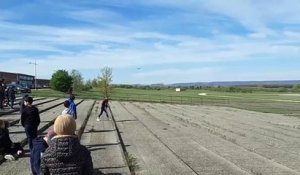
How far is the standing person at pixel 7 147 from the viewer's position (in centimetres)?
1306

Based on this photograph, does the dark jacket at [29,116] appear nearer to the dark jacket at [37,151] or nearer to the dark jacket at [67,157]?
the dark jacket at [37,151]

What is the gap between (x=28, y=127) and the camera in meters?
13.6

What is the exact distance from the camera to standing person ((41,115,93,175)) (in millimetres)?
5230

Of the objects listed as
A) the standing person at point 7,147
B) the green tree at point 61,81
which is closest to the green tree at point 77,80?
the green tree at point 61,81

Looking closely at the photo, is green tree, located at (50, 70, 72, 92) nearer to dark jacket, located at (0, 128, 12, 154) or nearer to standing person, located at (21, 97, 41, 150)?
dark jacket, located at (0, 128, 12, 154)

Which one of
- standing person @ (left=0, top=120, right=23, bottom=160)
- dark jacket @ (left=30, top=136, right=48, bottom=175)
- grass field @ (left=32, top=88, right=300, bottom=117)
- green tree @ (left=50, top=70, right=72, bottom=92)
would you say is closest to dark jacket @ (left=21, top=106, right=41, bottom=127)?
standing person @ (left=0, top=120, right=23, bottom=160)

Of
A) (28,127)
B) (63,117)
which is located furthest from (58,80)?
(63,117)

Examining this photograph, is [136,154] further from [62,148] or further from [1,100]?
[1,100]

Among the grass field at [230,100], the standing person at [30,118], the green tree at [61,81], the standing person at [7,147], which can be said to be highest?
the green tree at [61,81]

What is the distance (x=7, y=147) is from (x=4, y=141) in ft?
1.67

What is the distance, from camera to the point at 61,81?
417 ft

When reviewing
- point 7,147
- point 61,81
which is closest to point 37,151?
point 7,147

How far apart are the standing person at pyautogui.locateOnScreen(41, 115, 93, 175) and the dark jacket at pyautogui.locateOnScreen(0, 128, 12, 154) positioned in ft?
26.6

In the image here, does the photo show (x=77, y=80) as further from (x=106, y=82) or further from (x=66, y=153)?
(x=66, y=153)
